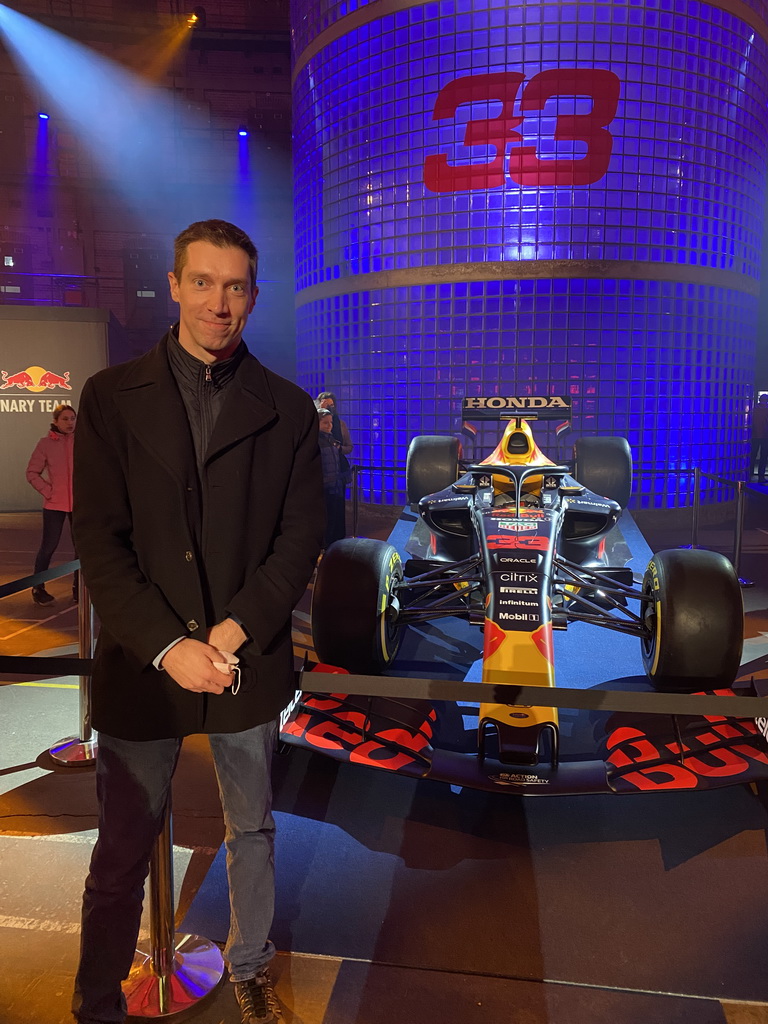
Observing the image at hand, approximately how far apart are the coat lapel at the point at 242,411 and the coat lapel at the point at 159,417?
6 cm

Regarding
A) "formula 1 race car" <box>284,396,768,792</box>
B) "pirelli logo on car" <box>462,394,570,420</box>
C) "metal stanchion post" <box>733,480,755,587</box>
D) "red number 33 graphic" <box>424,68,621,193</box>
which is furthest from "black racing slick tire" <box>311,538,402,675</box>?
"red number 33 graphic" <box>424,68,621,193</box>

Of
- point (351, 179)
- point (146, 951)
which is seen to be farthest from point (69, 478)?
point (351, 179)

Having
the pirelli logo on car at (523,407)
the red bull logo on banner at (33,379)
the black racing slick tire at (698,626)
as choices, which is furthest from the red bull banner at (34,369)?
the black racing slick tire at (698,626)

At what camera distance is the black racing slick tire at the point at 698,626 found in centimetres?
318

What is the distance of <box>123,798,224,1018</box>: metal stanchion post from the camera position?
1771 millimetres

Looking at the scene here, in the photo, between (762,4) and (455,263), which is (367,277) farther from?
(762,4)

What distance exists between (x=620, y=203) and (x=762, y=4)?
3511 mm

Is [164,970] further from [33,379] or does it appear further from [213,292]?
[33,379]

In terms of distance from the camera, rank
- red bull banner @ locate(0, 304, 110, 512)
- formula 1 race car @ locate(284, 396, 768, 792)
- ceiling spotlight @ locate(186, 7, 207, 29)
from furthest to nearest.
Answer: ceiling spotlight @ locate(186, 7, 207, 29)
red bull banner @ locate(0, 304, 110, 512)
formula 1 race car @ locate(284, 396, 768, 792)

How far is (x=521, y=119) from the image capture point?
890 cm

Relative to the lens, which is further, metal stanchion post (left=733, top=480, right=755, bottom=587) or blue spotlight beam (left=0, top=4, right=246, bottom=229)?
blue spotlight beam (left=0, top=4, right=246, bottom=229)

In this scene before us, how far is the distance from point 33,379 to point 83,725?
8.38m

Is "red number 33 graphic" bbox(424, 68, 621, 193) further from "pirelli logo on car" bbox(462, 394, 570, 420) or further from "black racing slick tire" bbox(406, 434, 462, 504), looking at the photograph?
"black racing slick tire" bbox(406, 434, 462, 504)

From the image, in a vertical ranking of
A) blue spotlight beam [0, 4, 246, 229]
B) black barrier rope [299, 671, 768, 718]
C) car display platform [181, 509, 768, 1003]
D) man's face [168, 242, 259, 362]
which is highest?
blue spotlight beam [0, 4, 246, 229]
